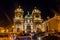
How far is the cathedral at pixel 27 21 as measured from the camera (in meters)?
43.8

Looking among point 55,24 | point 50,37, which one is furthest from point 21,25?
point 50,37

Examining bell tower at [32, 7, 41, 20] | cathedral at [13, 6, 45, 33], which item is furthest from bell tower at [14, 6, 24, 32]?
bell tower at [32, 7, 41, 20]

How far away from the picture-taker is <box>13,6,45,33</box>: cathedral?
4384 centimetres

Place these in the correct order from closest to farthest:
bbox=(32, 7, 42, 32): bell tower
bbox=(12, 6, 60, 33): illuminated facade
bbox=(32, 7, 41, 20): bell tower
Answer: bbox=(12, 6, 60, 33): illuminated facade < bbox=(32, 7, 42, 32): bell tower < bbox=(32, 7, 41, 20): bell tower

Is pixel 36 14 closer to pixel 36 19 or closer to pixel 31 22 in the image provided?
pixel 36 19

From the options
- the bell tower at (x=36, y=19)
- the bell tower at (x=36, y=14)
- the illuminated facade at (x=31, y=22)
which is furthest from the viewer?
the bell tower at (x=36, y=14)

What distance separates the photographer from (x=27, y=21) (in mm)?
45312

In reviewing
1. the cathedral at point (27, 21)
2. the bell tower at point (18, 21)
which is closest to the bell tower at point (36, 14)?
the cathedral at point (27, 21)

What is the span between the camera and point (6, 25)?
4978cm

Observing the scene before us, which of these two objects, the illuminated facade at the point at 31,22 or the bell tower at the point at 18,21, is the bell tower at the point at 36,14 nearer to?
the illuminated facade at the point at 31,22

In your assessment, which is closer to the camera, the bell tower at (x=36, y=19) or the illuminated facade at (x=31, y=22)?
the illuminated facade at (x=31, y=22)

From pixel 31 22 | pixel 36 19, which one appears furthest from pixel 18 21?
pixel 36 19

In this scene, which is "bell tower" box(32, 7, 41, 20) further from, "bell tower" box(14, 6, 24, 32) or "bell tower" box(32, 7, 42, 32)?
"bell tower" box(14, 6, 24, 32)

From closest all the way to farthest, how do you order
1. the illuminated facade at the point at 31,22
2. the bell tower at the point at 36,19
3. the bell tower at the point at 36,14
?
the illuminated facade at the point at 31,22
the bell tower at the point at 36,19
the bell tower at the point at 36,14
